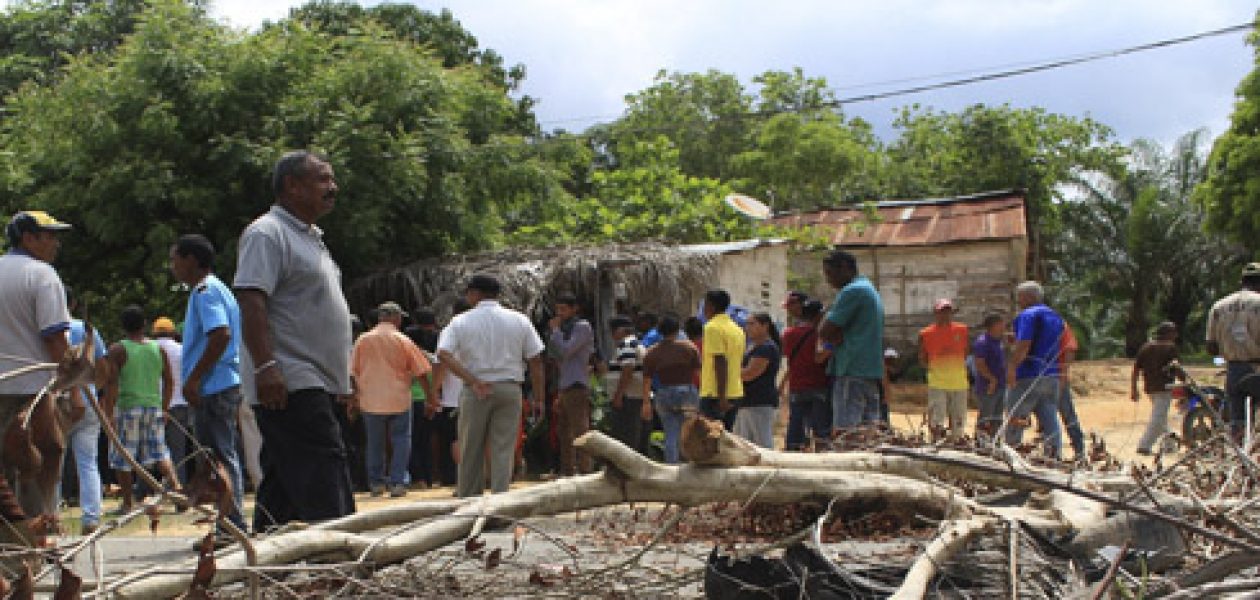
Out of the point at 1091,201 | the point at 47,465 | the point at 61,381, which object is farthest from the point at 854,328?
the point at 1091,201

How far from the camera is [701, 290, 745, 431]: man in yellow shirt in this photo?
1049 centimetres

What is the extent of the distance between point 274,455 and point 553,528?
7.84 ft

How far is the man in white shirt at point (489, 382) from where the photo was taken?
28.4 feet

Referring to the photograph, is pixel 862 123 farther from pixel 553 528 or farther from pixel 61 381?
pixel 61 381

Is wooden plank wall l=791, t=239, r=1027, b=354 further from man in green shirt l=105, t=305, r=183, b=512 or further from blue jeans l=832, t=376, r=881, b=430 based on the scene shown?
man in green shirt l=105, t=305, r=183, b=512

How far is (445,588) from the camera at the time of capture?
15.4 feet

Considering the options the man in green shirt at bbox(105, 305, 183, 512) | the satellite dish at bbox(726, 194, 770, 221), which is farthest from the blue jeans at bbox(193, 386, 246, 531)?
the satellite dish at bbox(726, 194, 770, 221)

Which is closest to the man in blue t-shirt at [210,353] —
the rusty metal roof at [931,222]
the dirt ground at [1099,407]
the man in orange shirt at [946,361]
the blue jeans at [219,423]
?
the blue jeans at [219,423]

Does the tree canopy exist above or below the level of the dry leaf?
above

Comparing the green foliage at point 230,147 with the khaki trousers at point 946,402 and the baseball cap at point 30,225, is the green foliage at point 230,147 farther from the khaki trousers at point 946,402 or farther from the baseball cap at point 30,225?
the baseball cap at point 30,225

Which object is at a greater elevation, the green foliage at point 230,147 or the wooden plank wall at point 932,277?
the green foliage at point 230,147

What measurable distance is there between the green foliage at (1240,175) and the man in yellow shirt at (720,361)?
19357mm

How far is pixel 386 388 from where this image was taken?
11727mm

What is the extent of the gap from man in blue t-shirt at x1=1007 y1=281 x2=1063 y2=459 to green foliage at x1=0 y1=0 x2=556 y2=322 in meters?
8.13
